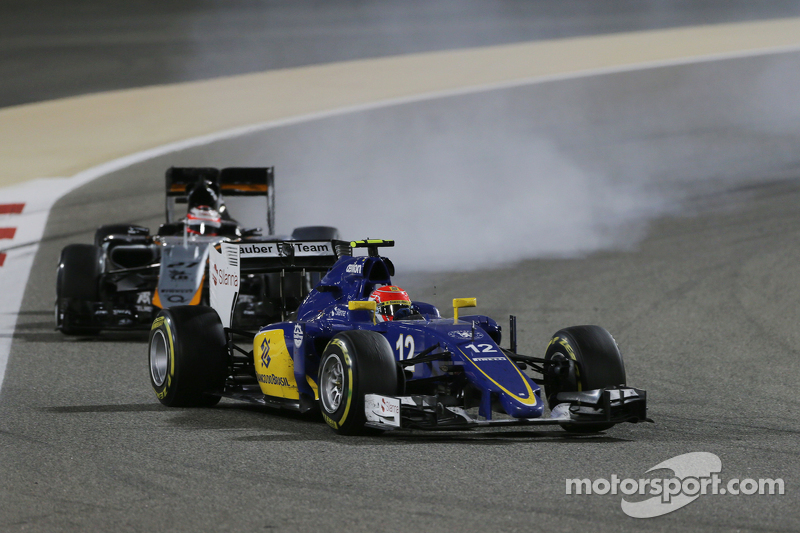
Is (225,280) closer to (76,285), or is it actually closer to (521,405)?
(521,405)

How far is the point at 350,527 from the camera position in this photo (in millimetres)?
5441

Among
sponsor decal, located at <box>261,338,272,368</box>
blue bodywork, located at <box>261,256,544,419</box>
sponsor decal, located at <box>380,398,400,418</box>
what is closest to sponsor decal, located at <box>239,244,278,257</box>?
blue bodywork, located at <box>261,256,544,419</box>

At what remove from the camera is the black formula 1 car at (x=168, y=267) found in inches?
505

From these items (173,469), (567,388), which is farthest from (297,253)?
(173,469)

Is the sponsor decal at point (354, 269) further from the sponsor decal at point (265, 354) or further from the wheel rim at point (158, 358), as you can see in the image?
the wheel rim at point (158, 358)

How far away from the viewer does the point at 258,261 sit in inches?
392

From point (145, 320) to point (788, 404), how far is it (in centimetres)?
725

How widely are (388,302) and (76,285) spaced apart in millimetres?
6228

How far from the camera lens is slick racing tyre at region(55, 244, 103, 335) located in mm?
13188

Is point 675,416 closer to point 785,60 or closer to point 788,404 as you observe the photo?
point 788,404

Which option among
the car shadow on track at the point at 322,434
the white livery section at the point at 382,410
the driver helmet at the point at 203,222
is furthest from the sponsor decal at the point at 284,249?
the driver helmet at the point at 203,222

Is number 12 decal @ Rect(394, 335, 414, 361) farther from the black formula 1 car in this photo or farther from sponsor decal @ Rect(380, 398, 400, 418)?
the black formula 1 car

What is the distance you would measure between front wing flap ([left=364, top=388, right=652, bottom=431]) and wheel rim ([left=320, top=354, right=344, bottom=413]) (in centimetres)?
41

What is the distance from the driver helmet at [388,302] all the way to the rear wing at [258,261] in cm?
134
